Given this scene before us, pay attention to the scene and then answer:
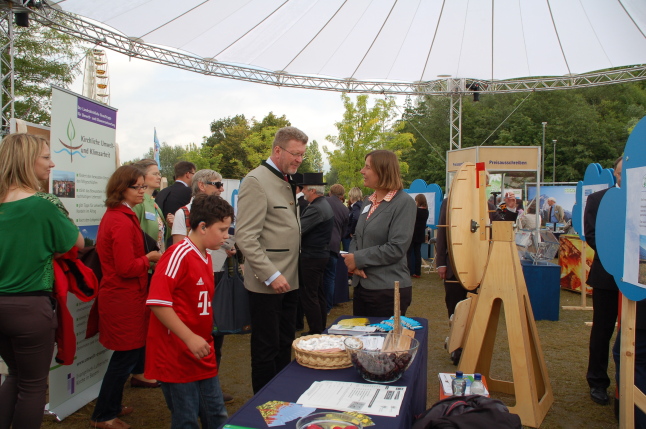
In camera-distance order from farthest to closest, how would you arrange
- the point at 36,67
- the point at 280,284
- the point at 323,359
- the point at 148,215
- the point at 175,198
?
the point at 36,67 → the point at 175,198 → the point at 148,215 → the point at 280,284 → the point at 323,359

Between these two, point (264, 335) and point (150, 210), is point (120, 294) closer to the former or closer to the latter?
point (150, 210)

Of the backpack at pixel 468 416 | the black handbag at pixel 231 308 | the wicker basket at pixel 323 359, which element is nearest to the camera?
the backpack at pixel 468 416

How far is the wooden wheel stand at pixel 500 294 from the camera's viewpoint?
2898mm

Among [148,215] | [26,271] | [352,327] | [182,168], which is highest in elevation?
[182,168]

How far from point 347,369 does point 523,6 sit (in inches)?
326

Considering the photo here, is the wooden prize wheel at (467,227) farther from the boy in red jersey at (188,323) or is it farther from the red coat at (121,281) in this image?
the red coat at (121,281)

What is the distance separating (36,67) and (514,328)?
22.5 meters

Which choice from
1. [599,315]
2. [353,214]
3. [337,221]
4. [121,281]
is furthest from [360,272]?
[353,214]

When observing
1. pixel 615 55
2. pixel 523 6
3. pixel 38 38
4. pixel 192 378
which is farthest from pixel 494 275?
pixel 38 38

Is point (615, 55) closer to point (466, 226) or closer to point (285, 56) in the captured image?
point (285, 56)

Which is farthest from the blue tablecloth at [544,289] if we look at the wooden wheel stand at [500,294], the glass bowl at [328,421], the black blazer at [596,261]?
the glass bowl at [328,421]

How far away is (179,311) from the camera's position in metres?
1.88

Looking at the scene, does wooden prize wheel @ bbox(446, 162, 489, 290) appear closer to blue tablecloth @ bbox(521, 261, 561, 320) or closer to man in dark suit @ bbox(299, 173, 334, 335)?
man in dark suit @ bbox(299, 173, 334, 335)

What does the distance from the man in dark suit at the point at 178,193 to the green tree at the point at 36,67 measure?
57.3 feet
